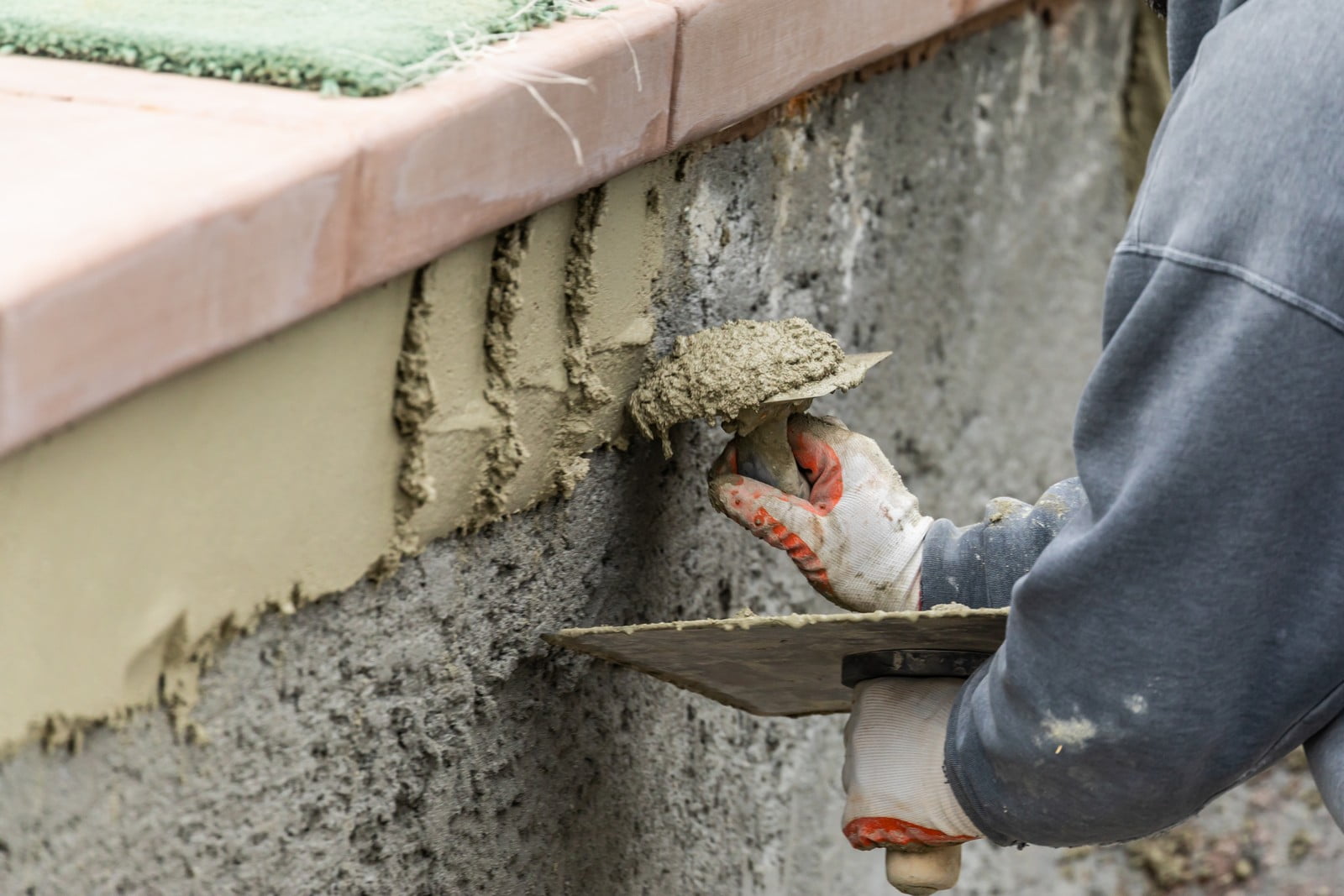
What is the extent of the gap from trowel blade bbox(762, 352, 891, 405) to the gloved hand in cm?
13

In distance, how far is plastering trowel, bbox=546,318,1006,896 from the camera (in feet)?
5.54

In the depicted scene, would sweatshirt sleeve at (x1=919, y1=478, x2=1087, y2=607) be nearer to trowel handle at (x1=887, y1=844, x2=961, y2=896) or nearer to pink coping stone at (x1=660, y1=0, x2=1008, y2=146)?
trowel handle at (x1=887, y1=844, x2=961, y2=896)

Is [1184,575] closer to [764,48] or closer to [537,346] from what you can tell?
[537,346]

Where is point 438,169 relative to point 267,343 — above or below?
above

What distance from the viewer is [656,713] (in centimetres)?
231

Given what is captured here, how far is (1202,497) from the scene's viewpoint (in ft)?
4.36

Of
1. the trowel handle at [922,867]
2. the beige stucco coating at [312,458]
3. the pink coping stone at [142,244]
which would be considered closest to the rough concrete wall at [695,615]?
the beige stucco coating at [312,458]

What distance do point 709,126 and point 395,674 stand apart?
835 millimetres

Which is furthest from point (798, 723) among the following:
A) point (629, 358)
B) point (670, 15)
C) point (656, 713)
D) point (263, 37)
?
point (263, 37)

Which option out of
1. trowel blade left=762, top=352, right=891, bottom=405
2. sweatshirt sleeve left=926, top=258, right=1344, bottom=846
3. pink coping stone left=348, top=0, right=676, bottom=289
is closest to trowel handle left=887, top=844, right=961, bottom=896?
sweatshirt sleeve left=926, top=258, right=1344, bottom=846

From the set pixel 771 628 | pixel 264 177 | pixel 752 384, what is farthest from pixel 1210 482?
pixel 264 177

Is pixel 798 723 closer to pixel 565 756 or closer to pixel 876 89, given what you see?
pixel 565 756

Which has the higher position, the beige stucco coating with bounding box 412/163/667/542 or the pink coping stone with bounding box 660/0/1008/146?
the pink coping stone with bounding box 660/0/1008/146

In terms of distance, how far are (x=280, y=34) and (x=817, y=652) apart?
3.17ft
